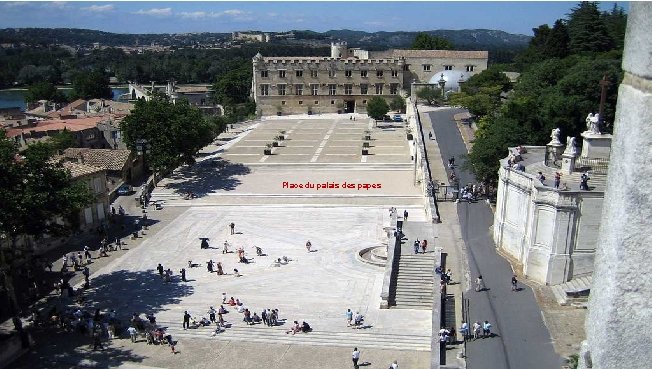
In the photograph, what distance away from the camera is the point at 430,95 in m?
78.1

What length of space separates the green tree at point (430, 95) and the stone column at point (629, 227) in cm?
7653

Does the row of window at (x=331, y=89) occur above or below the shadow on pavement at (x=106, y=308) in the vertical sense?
above

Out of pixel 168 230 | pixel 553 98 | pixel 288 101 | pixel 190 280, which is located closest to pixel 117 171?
pixel 168 230

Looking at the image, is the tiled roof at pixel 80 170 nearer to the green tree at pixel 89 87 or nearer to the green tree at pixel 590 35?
the green tree at pixel 590 35

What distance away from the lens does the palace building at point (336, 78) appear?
297 ft

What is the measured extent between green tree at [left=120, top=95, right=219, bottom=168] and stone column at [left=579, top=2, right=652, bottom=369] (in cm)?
4528

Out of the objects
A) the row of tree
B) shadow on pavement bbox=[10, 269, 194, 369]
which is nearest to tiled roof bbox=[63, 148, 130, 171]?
shadow on pavement bbox=[10, 269, 194, 369]

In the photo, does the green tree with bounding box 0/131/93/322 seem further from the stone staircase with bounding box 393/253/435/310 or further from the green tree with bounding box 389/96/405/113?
the green tree with bounding box 389/96/405/113

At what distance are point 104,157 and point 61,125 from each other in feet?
50.1

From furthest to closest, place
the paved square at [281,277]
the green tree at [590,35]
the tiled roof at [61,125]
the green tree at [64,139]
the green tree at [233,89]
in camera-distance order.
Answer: the green tree at [233,89], the green tree at [590,35], the tiled roof at [61,125], the green tree at [64,139], the paved square at [281,277]

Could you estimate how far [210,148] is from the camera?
6500 cm

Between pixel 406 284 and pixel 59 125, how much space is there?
48.7 meters

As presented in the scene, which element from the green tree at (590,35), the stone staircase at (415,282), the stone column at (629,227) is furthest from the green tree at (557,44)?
the stone column at (629,227)

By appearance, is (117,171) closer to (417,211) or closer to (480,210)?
(417,211)
